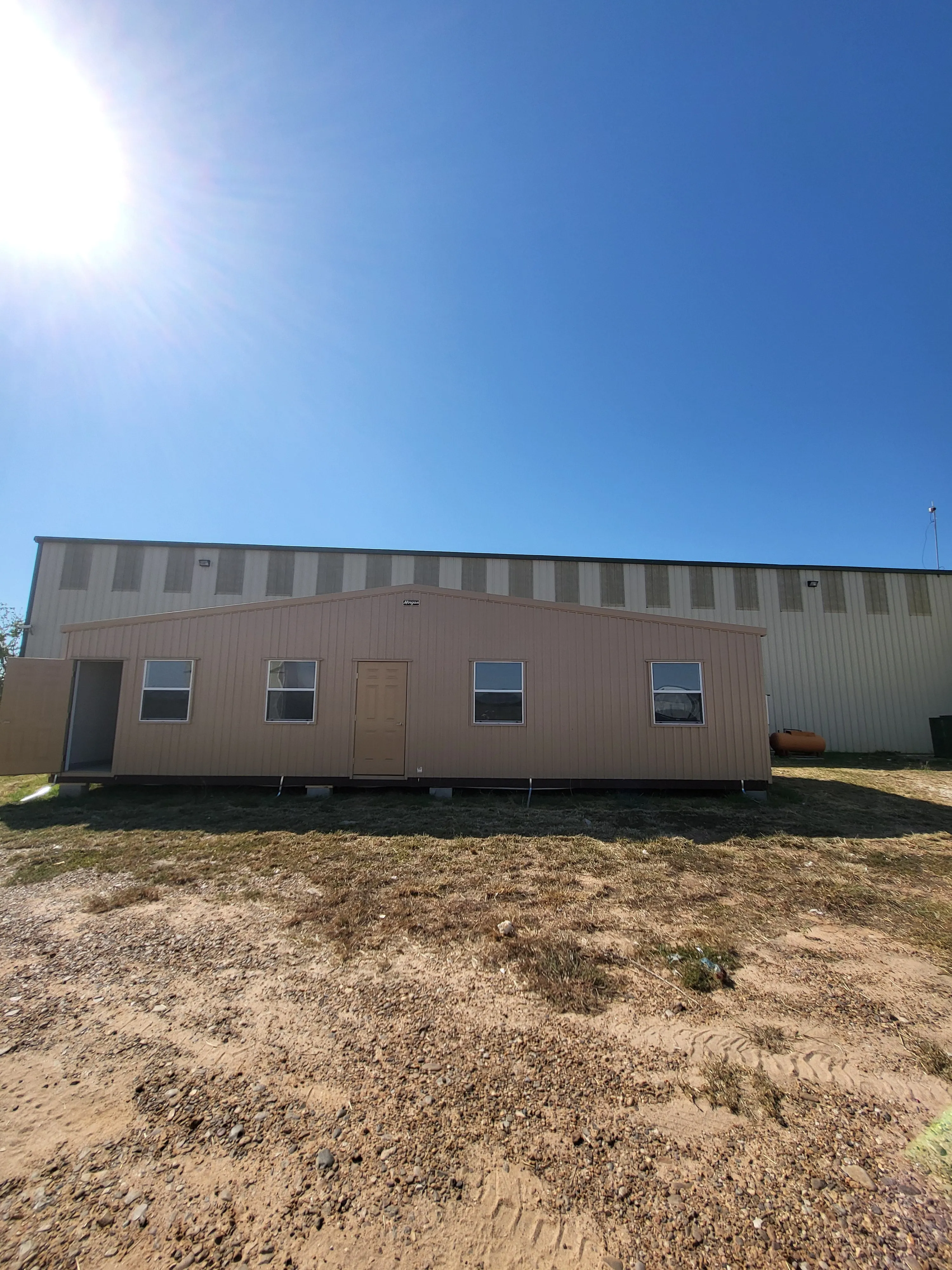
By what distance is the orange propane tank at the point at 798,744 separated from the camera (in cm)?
1666

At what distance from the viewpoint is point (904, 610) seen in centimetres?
1889

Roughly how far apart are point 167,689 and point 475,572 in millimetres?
10479

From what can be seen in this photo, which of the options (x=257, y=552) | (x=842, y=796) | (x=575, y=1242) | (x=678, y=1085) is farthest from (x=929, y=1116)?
(x=257, y=552)

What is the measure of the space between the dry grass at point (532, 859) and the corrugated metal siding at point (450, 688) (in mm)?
662

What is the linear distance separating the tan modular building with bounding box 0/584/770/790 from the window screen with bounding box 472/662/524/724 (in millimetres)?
24

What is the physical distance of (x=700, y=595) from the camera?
1883 cm

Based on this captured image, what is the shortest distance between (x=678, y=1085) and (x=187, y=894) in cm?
445

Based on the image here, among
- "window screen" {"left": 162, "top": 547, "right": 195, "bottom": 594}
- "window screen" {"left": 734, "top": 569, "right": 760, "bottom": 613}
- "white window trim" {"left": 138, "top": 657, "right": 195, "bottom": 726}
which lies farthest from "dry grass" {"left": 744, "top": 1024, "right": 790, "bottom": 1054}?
"window screen" {"left": 162, "top": 547, "right": 195, "bottom": 594}

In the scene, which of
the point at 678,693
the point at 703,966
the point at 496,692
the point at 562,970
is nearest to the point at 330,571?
the point at 496,692

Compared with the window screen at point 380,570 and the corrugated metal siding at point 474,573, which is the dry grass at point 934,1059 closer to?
the corrugated metal siding at point 474,573

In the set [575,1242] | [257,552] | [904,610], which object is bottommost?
[575,1242]

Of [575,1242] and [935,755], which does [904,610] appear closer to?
[935,755]

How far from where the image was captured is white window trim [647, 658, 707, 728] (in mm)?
10320

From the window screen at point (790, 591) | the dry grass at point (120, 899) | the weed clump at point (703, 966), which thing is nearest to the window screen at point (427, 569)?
the window screen at point (790, 591)
